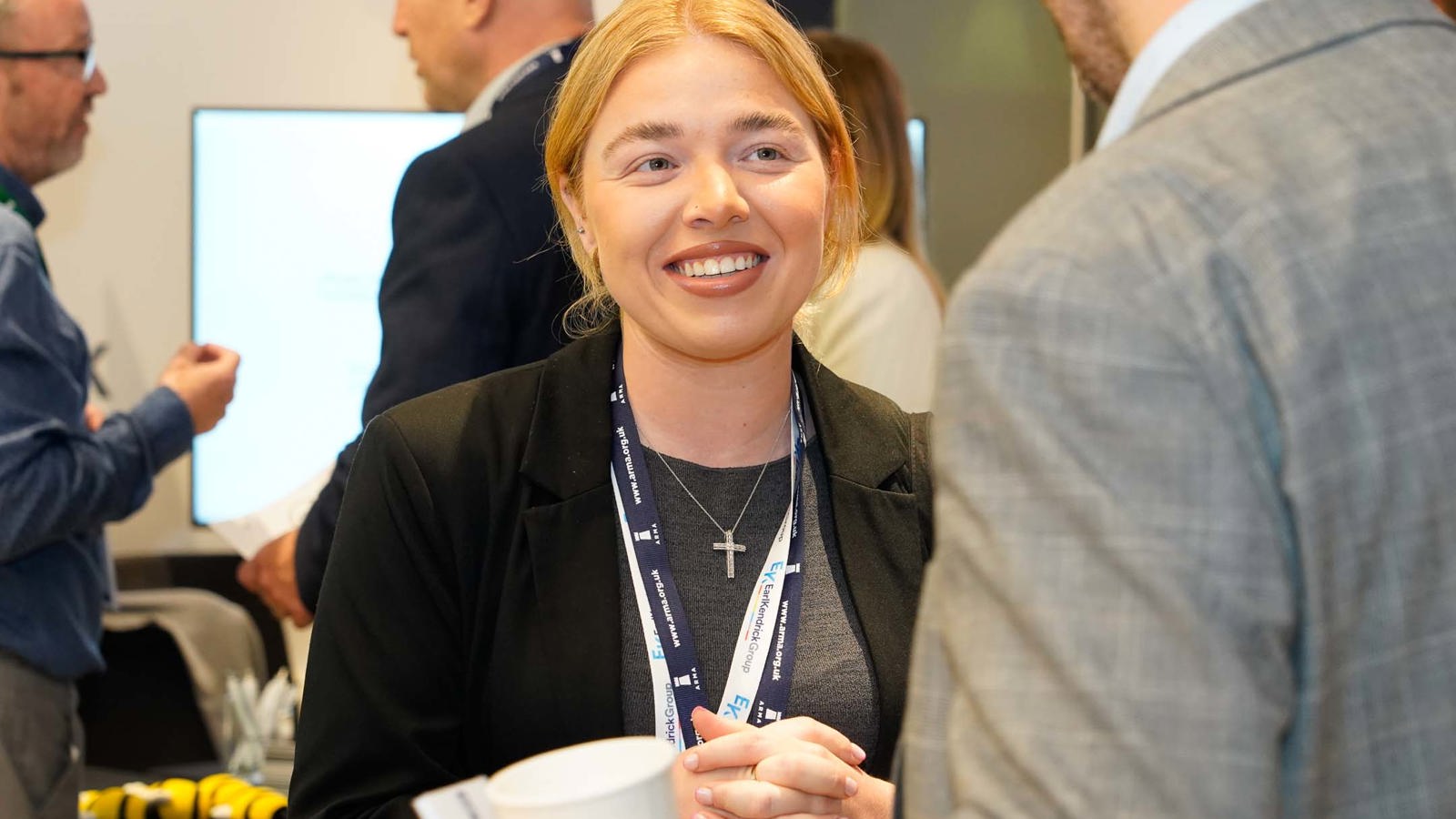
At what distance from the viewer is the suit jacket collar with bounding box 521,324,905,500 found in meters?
1.61

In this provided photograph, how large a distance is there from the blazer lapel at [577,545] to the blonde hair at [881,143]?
1.34m

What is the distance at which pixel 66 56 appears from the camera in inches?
129

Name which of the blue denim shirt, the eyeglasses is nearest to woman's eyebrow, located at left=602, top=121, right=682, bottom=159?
the blue denim shirt

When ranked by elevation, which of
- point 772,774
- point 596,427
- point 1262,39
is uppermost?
point 1262,39

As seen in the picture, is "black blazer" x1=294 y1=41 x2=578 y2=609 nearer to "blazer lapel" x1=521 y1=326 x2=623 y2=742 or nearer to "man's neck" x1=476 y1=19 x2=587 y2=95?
"man's neck" x1=476 y1=19 x2=587 y2=95

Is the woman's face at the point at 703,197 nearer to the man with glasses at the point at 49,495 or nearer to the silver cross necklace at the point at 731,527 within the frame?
the silver cross necklace at the point at 731,527

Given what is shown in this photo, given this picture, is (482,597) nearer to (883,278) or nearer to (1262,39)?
(1262,39)

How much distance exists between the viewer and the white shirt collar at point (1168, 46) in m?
0.93

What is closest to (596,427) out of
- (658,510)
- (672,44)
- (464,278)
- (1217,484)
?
(658,510)

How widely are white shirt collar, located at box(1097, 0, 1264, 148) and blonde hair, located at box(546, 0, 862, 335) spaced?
74cm

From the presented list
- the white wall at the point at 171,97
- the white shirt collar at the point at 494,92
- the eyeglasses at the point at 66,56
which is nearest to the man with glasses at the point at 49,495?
the eyeglasses at the point at 66,56

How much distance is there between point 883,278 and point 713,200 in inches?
49.7

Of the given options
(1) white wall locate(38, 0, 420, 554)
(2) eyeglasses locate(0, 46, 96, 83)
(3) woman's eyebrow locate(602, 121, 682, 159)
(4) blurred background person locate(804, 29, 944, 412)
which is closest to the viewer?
(3) woman's eyebrow locate(602, 121, 682, 159)

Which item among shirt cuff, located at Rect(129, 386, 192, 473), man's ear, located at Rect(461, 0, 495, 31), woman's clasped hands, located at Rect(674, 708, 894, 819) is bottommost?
woman's clasped hands, located at Rect(674, 708, 894, 819)
